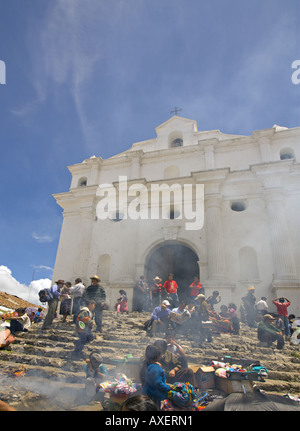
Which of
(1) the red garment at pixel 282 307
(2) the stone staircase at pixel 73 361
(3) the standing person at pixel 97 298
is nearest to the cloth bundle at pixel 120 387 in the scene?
(2) the stone staircase at pixel 73 361

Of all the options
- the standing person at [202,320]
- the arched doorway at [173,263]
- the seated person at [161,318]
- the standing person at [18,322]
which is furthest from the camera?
the arched doorway at [173,263]

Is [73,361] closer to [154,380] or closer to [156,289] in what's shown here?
[154,380]

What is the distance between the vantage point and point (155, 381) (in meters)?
3.37

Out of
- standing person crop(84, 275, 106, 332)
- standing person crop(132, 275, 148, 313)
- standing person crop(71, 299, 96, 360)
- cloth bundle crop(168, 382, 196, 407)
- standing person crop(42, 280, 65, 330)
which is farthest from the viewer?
standing person crop(132, 275, 148, 313)

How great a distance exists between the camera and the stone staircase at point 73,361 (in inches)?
164

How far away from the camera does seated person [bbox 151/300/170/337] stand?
691 cm

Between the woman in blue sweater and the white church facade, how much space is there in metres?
8.31

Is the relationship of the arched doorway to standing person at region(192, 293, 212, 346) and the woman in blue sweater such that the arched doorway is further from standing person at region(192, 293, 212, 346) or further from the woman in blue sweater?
the woman in blue sweater

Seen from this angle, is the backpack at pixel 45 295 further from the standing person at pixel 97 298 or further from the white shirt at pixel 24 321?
the standing person at pixel 97 298

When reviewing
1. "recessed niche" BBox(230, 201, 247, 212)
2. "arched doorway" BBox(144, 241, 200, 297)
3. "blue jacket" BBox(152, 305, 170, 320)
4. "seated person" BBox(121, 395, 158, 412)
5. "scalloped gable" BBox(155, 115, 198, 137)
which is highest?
"scalloped gable" BBox(155, 115, 198, 137)

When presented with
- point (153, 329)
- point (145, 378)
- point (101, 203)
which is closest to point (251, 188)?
point (101, 203)

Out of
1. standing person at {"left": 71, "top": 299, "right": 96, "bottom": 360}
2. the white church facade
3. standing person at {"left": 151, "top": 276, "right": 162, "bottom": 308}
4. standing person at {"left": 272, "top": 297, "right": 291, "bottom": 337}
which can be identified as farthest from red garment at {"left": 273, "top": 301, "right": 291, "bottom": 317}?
standing person at {"left": 71, "top": 299, "right": 96, "bottom": 360}

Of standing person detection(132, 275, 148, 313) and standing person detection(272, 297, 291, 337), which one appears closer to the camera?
standing person detection(272, 297, 291, 337)

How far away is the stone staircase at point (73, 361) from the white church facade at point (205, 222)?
14.7 feet
